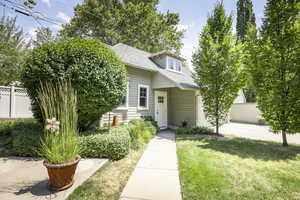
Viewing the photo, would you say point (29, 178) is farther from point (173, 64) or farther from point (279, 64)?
point (173, 64)

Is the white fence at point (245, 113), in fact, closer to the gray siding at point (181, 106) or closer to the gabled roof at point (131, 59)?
the gray siding at point (181, 106)

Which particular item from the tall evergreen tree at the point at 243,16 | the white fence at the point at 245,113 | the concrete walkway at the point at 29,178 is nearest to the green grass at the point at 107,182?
the concrete walkway at the point at 29,178

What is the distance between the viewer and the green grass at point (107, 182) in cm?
281

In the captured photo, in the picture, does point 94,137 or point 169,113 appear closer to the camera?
point 94,137

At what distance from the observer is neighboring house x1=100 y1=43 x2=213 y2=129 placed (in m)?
8.60

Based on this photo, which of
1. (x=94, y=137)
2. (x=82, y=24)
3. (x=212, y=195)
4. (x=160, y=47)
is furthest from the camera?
(x=160, y=47)

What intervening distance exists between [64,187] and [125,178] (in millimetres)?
1255

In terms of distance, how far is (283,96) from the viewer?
5.98 meters

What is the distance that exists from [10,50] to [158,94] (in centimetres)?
1406

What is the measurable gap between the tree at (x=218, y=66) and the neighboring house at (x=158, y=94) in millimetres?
1253

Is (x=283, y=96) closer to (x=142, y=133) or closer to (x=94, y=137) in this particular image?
(x=142, y=133)

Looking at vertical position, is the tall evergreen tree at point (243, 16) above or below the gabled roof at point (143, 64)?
above

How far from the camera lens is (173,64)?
1169 cm

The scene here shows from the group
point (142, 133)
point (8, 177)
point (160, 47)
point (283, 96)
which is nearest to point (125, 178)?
point (8, 177)
